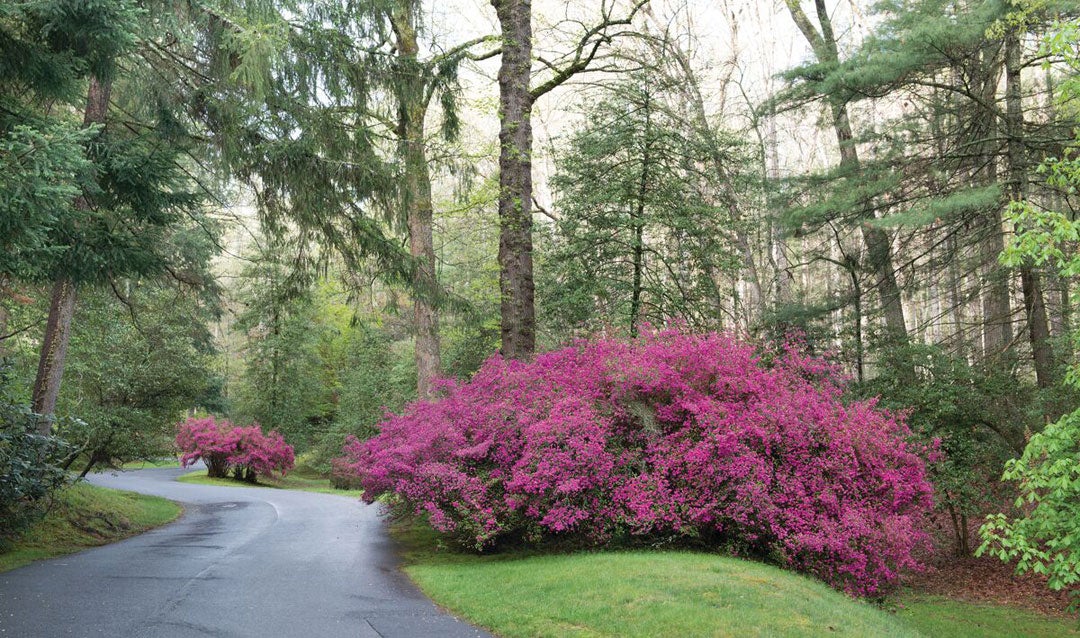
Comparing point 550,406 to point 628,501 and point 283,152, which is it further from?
point 283,152

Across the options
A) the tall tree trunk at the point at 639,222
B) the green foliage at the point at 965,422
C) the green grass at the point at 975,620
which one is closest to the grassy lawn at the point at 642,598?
the green grass at the point at 975,620

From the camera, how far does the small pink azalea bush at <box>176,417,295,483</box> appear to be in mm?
26406

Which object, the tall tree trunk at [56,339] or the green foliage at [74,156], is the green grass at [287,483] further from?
the green foliage at [74,156]

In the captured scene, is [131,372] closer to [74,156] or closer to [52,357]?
[52,357]

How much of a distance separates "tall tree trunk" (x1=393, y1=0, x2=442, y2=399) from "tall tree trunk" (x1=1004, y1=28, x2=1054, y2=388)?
9.61 m

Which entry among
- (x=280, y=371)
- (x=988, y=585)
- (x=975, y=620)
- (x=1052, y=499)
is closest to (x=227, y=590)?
(x=1052, y=499)

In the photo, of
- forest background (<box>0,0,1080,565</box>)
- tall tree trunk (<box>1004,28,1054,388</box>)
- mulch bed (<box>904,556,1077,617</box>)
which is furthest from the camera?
mulch bed (<box>904,556,1077,617</box>)

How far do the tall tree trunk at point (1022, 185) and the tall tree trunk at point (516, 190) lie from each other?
25.9ft

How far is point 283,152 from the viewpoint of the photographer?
10.9 meters

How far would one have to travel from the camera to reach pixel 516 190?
43.0 feet

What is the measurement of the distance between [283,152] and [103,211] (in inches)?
135

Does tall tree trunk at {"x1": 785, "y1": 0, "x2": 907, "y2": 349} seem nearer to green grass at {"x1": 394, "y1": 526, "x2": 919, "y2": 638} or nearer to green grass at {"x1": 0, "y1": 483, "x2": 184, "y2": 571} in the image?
green grass at {"x1": 394, "y1": 526, "x2": 919, "y2": 638}

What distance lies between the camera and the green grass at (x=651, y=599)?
19.4 ft

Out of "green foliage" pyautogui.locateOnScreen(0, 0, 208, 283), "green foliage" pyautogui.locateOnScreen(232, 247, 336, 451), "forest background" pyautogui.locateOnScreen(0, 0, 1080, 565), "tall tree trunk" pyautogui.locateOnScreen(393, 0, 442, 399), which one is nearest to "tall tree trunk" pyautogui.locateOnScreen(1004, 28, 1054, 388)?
"forest background" pyautogui.locateOnScreen(0, 0, 1080, 565)
